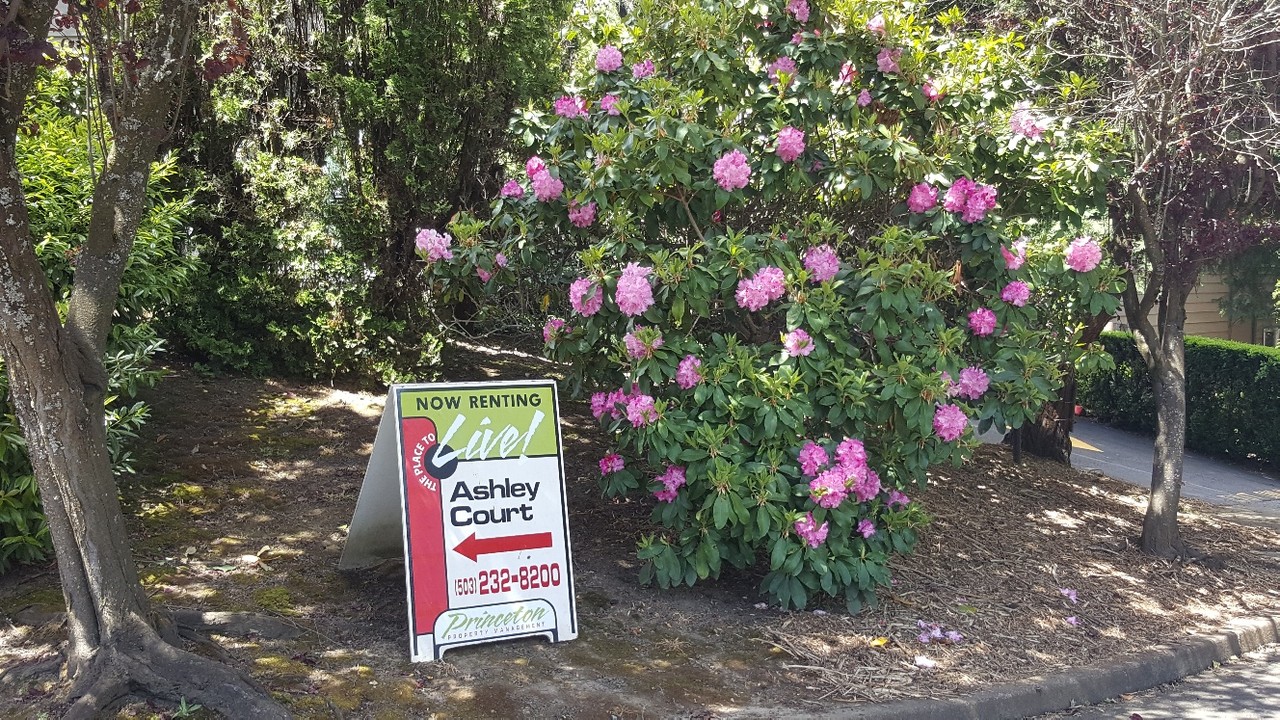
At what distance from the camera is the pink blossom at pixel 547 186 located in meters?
5.35

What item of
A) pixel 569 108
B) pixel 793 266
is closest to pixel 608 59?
pixel 569 108

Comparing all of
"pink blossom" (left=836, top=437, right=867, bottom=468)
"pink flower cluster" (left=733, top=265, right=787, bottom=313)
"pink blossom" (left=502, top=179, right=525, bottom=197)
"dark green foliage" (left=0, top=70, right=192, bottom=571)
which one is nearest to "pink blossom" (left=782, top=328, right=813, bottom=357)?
"pink flower cluster" (left=733, top=265, right=787, bottom=313)

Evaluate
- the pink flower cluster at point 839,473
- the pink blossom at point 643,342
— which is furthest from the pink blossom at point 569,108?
the pink flower cluster at point 839,473

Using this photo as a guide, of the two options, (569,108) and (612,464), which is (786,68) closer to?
(569,108)

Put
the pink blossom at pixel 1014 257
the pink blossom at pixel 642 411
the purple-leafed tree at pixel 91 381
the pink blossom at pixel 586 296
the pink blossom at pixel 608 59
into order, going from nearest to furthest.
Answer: the purple-leafed tree at pixel 91 381 < the pink blossom at pixel 642 411 < the pink blossom at pixel 586 296 < the pink blossom at pixel 1014 257 < the pink blossom at pixel 608 59

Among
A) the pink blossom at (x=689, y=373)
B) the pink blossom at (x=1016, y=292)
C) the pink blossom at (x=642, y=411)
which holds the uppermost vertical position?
the pink blossom at (x=1016, y=292)

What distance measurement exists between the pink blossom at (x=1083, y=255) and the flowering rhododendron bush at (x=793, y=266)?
1 centimetres

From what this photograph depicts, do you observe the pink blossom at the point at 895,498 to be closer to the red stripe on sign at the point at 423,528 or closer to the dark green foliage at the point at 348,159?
the red stripe on sign at the point at 423,528

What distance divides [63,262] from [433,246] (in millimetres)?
2027

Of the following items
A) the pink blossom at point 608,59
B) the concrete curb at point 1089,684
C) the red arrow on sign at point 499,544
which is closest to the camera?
the concrete curb at point 1089,684

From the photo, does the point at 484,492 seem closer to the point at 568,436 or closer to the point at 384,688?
the point at 384,688

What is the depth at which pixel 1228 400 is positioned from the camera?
12.1m

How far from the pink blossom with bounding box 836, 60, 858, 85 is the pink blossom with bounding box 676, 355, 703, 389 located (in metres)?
1.99

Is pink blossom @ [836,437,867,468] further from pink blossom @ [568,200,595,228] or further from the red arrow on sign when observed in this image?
pink blossom @ [568,200,595,228]
